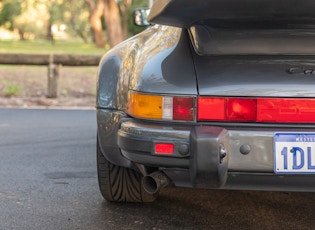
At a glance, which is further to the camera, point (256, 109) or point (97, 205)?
point (97, 205)

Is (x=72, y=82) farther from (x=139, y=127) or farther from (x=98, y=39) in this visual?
(x=98, y=39)

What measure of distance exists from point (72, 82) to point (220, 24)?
9205 millimetres

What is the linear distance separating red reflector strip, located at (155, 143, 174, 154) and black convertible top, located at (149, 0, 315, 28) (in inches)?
24.2

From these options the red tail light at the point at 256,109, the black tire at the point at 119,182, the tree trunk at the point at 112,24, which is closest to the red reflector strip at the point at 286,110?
the red tail light at the point at 256,109

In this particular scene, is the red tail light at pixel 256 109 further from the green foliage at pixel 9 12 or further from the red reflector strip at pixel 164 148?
the green foliage at pixel 9 12

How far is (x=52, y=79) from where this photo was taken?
382 inches

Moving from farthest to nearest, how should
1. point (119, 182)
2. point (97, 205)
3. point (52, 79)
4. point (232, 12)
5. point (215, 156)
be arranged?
point (52, 79)
point (97, 205)
point (119, 182)
point (232, 12)
point (215, 156)

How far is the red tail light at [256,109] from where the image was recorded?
8.26ft

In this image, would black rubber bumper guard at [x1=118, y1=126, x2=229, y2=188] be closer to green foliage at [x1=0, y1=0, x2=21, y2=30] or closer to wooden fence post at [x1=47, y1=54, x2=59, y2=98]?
wooden fence post at [x1=47, y1=54, x2=59, y2=98]

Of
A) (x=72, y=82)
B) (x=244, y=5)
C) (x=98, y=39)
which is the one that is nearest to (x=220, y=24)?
(x=244, y=5)

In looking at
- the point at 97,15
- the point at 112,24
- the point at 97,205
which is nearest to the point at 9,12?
the point at 97,15

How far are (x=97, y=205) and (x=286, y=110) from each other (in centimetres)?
162

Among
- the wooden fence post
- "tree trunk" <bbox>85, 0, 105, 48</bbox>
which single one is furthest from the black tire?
"tree trunk" <bbox>85, 0, 105, 48</bbox>

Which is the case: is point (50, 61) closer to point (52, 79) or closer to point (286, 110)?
point (52, 79)
